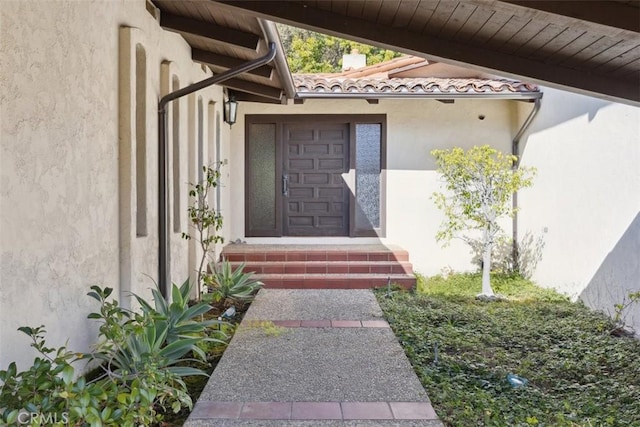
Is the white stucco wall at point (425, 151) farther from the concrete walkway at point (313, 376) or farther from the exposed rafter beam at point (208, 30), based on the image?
the exposed rafter beam at point (208, 30)

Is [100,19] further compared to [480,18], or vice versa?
[100,19]

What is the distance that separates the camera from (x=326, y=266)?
25.2ft

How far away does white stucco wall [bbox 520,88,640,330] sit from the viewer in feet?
17.6

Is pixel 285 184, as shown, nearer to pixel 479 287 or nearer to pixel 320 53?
pixel 479 287

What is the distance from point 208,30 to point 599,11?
410 cm

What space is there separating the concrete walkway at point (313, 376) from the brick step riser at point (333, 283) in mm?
1364

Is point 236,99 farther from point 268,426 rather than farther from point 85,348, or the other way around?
point 268,426

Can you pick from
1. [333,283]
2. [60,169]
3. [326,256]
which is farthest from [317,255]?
[60,169]

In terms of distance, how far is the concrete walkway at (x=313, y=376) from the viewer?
10.1 ft

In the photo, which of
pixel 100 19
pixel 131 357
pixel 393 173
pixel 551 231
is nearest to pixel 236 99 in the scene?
pixel 393 173

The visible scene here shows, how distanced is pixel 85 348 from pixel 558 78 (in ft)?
13.4

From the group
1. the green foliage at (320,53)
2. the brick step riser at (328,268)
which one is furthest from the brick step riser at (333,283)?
the green foliage at (320,53)

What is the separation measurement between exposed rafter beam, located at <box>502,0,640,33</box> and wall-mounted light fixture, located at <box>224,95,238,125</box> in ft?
21.4

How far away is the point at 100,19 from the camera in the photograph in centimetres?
372
